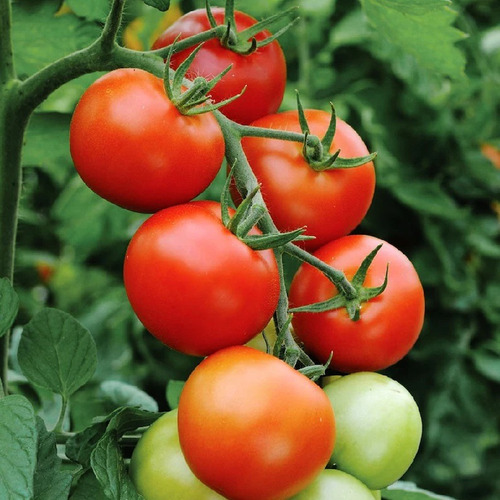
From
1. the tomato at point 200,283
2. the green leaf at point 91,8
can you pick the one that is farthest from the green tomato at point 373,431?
the green leaf at point 91,8

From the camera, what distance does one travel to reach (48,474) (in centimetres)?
60

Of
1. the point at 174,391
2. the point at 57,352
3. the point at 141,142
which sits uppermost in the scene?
the point at 141,142

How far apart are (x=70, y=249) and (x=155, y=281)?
1.39 m

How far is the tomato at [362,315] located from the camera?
0.65 metres

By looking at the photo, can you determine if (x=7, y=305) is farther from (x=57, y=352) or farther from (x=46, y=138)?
(x=46, y=138)

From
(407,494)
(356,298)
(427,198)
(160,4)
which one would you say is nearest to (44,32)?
(160,4)

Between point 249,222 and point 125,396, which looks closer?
point 249,222

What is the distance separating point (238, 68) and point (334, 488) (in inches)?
13.8

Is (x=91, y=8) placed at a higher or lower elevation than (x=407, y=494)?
higher

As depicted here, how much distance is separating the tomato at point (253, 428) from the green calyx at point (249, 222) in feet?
0.26

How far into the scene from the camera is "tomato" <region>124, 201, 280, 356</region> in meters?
0.57

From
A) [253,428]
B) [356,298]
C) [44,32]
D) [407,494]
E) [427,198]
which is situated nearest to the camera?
[253,428]

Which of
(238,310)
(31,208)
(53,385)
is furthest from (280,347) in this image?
(31,208)

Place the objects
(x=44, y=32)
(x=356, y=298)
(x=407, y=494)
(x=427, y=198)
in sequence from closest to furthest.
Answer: (x=356, y=298), (x=407, y=494), (x=44, y=32), (x=427, y=198)
